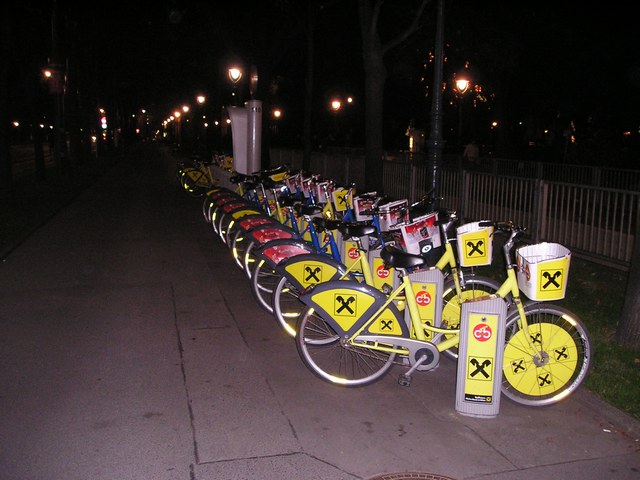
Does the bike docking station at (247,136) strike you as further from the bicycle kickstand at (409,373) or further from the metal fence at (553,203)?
the bicycle kickstand at (409,373)

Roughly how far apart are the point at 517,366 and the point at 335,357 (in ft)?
5.34

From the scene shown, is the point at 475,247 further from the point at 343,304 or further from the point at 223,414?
the point at 223,414

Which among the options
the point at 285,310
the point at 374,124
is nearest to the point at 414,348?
the point at 285,310

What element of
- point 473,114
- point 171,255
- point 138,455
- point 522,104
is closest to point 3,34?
point 171,255

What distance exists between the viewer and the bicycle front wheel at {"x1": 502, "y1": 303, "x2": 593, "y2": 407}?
484 centimetres

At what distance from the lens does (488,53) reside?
1838 cm

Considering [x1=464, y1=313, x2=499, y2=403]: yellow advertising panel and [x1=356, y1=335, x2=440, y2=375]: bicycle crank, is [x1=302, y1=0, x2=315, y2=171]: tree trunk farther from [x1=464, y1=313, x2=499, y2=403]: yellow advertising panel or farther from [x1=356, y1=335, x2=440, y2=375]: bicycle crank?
[x1=464, y1=313, x2=499, y2=403]: yellow advertising panel

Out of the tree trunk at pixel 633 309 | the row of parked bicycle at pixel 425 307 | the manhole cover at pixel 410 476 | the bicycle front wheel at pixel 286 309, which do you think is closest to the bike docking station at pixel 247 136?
the bicycle front wheel at pixel 286 309

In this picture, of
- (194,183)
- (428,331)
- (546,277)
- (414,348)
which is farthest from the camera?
(194,183)

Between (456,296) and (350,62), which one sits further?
(350,62)

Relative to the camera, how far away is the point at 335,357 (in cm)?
591

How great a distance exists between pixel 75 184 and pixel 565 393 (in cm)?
2277

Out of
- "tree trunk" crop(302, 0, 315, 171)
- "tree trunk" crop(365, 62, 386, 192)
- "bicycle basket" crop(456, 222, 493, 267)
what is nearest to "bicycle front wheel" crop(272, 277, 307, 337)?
"bicycle basket" crop(456, 222, 493, 267)

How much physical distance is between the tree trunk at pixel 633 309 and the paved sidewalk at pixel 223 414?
1251mm
